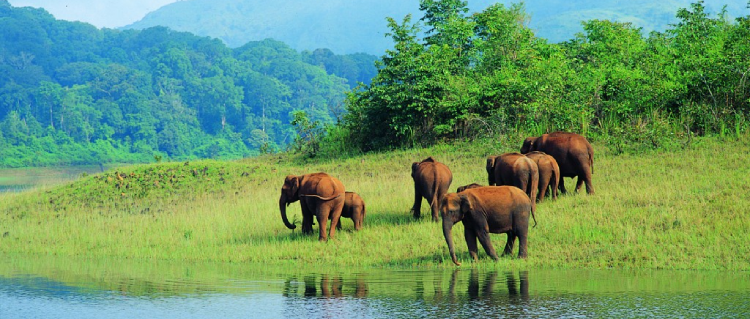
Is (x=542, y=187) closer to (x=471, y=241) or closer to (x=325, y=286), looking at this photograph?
(x=471, y=241)

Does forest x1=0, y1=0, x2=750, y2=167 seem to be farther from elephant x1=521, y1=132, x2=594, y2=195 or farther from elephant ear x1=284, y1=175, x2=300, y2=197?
elephant ear x1=284, y1=175, x2=300, y2=197

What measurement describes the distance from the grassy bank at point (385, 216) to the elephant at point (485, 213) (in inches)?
18.2

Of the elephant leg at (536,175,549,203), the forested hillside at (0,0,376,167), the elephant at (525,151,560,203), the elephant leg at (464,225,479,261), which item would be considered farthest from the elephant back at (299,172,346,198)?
the forested hillside at (0,0,376,167)

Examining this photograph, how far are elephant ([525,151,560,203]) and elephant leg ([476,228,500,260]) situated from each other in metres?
4.14

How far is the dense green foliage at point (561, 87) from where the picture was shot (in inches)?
1035

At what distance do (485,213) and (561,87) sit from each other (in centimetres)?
1591

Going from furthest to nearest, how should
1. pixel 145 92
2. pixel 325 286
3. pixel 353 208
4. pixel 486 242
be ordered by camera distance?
pixel 145 92
pixel 353 208
pixel 486 242
pixel 325 286

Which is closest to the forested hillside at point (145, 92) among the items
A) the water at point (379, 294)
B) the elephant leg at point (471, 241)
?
the water at point (379, 294)

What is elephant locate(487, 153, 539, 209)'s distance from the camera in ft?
57.9

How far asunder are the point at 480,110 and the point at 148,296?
66.7ft

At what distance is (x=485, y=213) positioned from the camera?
14312 millimetres

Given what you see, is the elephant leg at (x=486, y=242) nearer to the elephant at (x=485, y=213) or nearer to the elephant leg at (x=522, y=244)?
the elephant at (x=485, y=213)

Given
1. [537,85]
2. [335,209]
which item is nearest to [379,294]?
[335,209]

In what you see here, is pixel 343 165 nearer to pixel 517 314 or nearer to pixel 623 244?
pixel 623 244
